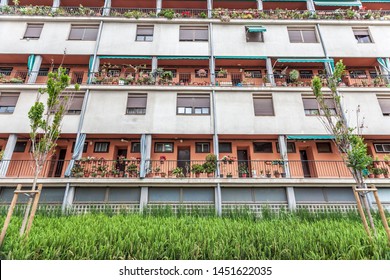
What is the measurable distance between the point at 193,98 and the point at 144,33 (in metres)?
6.52

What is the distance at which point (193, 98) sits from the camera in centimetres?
1542

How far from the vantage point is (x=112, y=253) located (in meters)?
5.21

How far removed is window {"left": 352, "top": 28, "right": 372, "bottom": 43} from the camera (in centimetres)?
1722

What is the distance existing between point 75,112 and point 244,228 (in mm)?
12639

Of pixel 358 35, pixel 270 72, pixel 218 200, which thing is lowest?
pixel 218 200

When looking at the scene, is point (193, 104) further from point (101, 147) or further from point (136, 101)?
point (101, 147)

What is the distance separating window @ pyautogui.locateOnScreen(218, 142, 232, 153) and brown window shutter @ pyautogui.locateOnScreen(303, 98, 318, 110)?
17.9 feet

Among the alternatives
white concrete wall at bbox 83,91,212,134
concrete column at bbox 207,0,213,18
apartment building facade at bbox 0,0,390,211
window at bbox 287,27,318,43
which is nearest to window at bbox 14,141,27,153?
apartment building facade at bbox 0,0,390,211

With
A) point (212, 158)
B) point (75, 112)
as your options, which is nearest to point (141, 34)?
point (75, 112)

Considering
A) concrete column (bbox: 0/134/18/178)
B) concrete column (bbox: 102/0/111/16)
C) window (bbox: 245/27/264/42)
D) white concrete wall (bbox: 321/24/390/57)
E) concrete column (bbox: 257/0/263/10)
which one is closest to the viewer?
concrete column (bbox: 0/134/18/178)

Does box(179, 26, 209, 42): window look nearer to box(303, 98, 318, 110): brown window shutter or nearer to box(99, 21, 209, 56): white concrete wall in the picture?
box(99, 21, 209, 56): white concrete wall

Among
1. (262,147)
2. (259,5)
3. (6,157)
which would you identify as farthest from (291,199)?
(6,157)

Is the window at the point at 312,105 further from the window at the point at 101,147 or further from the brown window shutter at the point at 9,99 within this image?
the brown window shutter at the point at 9,99

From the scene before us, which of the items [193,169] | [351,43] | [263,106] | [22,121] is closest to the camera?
[193,169]
